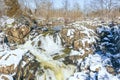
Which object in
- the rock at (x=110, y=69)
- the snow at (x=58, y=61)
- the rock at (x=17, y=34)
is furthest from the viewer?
the rock at (x=17, y=34)

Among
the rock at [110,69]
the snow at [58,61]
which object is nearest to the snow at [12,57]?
the snow at [58,61]

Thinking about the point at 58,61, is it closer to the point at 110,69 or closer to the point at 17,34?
the point at 110,69

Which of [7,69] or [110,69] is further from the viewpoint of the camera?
[110,69]

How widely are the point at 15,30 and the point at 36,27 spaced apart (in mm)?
Answer: 2453

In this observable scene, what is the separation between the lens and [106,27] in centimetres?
2509

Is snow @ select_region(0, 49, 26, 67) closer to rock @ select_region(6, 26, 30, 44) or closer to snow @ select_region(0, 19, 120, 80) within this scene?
snow @ select_region(0, 19, 120, 80)

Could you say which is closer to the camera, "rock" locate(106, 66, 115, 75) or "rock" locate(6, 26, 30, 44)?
"rock" locate(106, 66, 115, 75)

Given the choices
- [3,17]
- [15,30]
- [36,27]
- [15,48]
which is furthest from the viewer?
[3,17]

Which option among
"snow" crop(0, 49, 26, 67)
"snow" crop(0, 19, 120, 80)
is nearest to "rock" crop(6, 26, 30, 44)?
"snow" crop(0, 19, 120, 80)

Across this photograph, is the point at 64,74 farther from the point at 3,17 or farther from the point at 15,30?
the point at 3,17

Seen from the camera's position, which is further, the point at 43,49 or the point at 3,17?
the point at 3,17

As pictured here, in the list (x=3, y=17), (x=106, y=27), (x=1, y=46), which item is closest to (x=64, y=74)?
(x=1, y=46)

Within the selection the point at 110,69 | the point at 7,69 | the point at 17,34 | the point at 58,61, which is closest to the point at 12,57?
the point at 7,69

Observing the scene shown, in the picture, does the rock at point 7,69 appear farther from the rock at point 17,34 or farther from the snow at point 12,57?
the rock at point 17,34
